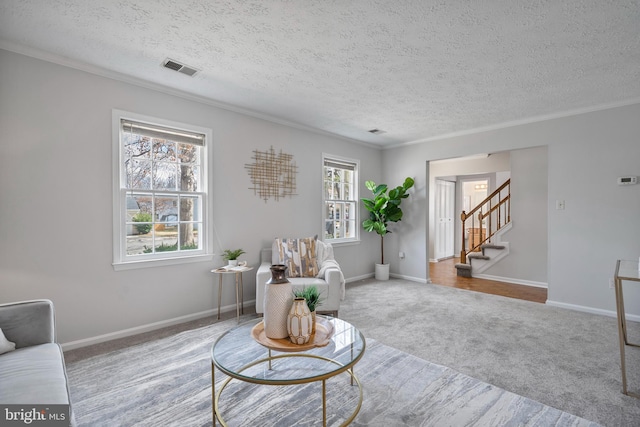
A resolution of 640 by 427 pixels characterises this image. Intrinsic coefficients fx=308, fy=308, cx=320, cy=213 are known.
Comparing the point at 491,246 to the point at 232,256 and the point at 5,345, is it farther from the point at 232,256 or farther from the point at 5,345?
the point at 5,345

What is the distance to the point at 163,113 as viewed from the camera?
3.13 metres

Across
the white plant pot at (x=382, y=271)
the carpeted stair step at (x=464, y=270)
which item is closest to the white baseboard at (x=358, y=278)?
the white plant pot at (x=382, y=271)

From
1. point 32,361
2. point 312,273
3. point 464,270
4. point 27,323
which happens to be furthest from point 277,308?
point 464,270

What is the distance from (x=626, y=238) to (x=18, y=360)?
17.2 ft

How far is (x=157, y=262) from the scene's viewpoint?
3080 mm

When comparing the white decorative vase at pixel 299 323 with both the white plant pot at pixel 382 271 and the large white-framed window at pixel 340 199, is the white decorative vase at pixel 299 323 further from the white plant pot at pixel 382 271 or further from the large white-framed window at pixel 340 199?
the white plant pot at pixel 382 271

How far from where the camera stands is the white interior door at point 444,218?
7562 mm

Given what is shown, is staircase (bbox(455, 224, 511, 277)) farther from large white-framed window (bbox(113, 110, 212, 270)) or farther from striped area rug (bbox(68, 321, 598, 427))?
large white-framed window (bbox(113, 110, 212, 270))

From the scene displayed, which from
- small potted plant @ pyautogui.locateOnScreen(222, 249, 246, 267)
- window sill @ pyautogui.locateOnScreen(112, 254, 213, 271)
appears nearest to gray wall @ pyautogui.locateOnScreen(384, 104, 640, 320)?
small potted plant @ pyautogui.locateOnScreen(222, 249, 246, 267)

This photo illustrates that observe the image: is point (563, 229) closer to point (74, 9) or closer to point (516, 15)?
point (516, 15)

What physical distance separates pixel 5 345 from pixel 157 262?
147 cm

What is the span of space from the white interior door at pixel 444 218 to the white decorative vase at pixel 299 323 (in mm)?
6461

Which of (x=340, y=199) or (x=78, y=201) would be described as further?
(x=340, y=199)

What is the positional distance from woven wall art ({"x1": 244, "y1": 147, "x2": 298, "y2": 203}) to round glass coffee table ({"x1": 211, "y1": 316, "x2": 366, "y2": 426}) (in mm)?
2157
